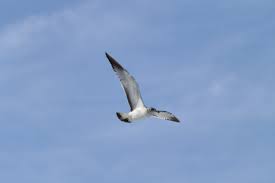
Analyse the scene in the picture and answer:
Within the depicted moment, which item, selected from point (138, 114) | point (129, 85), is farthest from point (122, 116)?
point (129, 85)

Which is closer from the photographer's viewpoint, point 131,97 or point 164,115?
point 131,97

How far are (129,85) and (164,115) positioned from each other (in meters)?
5.27

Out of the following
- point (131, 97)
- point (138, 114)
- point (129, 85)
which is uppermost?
point (129, 85)

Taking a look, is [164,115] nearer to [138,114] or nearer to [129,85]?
[138,114]

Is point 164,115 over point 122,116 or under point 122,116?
over

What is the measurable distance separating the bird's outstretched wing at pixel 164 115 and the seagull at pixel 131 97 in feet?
0.67

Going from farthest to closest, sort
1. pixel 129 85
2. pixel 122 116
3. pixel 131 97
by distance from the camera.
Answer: pixel 131 97
pixel 129 85
pixel 122 116

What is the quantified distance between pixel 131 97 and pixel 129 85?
4.03 ft

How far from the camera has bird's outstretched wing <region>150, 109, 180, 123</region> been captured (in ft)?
341

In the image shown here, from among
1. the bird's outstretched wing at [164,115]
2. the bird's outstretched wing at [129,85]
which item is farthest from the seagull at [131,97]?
the bird's outstretched wing at [164,115]

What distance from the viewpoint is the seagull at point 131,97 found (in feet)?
331

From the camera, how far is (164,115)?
344 ft

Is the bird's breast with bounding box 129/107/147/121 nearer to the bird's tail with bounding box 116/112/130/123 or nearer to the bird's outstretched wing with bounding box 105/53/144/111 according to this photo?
the bird's outstretched wing with bounding box 105/53/144/111

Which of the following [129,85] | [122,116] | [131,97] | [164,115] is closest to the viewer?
[122,116]
